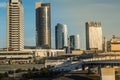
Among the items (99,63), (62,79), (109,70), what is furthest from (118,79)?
(99,63)

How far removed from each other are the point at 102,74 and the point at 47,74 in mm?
36924

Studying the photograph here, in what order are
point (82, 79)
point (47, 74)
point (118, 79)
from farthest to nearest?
point (47, 74) → point (82, 79) → point (118, 79)

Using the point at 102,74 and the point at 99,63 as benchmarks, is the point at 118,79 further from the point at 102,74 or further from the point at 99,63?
the point at 99,63

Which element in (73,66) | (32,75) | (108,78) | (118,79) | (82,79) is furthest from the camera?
(73,66)

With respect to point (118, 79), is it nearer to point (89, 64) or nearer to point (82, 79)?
point (82, 79)

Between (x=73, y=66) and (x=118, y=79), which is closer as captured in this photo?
(x=118, y=79)

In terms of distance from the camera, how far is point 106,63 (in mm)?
96000

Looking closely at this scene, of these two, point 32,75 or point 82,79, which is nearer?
point 82,79

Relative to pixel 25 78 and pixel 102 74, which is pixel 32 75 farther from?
pixel 102 74

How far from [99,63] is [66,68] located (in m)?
37.7

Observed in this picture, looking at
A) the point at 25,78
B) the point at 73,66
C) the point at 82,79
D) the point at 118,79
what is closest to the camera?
the point at 118,79

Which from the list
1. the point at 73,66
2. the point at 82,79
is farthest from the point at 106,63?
the point at 73,66

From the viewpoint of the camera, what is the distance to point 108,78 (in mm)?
72188

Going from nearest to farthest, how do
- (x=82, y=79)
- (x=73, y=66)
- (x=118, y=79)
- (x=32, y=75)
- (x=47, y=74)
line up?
1. (x=118, y=79)
2. (x=82, y=79)
3. (x=32, y=75)
4. (x=47, y=74)
5. (x=73, y=66)
